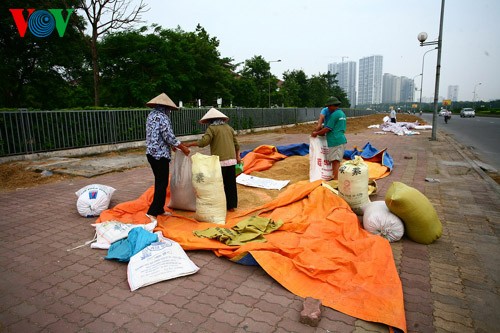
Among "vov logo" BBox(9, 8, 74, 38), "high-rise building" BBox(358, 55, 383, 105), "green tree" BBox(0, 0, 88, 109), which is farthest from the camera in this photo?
"high-rise building" BBox(358, 55, 383, 105)

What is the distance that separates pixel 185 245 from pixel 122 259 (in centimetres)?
63

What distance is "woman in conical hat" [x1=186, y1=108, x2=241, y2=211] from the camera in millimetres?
4480

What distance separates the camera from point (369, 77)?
9625cm

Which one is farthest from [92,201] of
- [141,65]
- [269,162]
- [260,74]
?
[260,74]

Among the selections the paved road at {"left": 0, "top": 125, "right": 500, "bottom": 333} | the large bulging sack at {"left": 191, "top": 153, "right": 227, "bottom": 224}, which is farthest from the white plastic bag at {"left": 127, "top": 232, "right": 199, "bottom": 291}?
the large bulging sack at {"left": 191, "top": 153, "right": 227, "bottom": 224}

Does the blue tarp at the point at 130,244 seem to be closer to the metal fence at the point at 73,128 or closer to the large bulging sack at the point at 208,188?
the large bulging sack at the point at 208,188

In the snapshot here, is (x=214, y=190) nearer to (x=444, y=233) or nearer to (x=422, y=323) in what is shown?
(x=422, y=323)

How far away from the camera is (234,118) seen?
18.6 metres

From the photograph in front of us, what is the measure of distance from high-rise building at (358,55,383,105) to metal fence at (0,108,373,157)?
8837 cm

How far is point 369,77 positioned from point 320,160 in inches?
3956

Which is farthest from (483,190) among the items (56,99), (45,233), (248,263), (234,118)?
(56,99)

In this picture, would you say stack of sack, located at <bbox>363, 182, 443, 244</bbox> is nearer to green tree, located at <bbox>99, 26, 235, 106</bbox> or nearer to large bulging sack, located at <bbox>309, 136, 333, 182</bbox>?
large bulging sack, located at <bbox>309, 136, 333, 182</bbox>

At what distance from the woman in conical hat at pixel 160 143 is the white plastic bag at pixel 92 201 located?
79 cm

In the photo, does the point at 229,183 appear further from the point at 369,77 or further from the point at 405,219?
the point at 369,77
